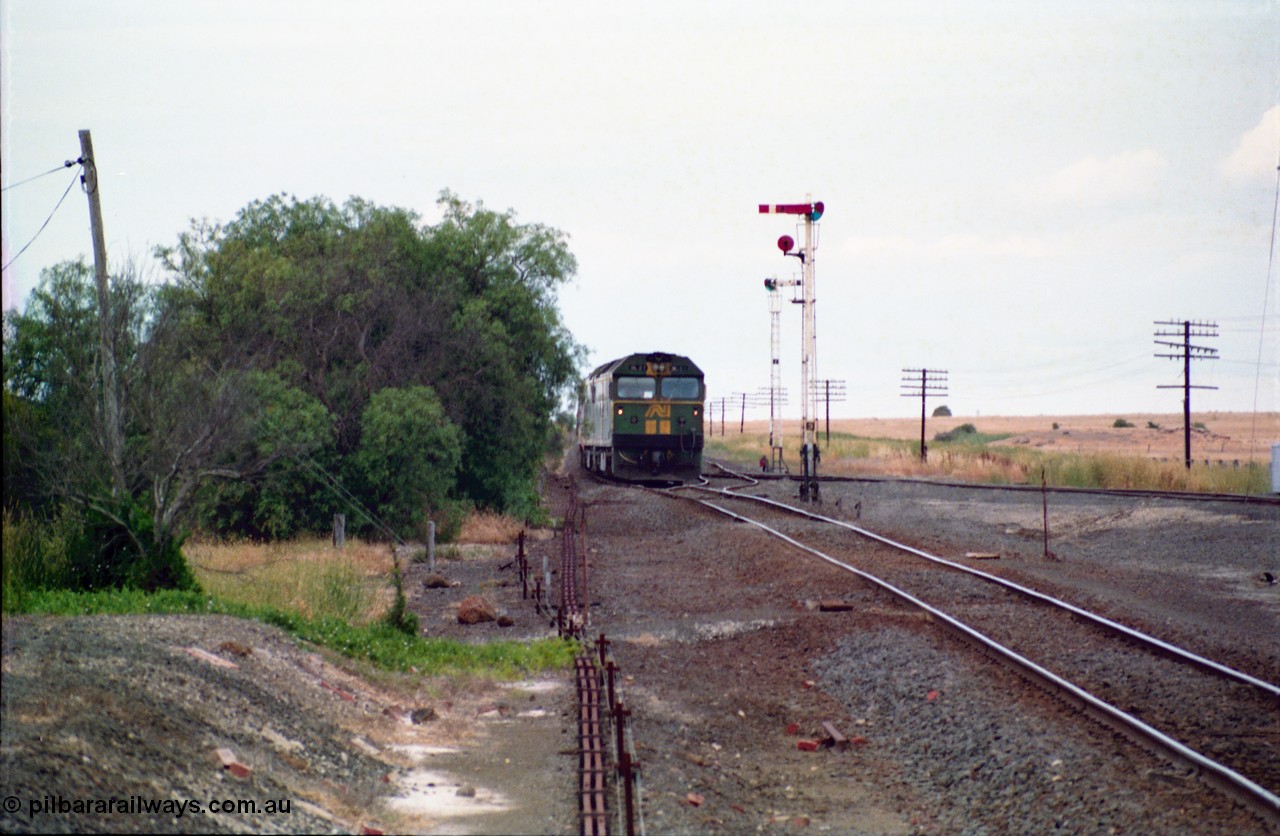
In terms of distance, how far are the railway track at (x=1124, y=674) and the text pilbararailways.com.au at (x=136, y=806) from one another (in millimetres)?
5681

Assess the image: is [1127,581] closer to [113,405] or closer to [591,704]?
[591,704]

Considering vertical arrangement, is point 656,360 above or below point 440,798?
above

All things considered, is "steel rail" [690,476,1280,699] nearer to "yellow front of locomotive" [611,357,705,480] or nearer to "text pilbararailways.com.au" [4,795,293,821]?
"text pilbararailways.com.au" [4,795,293,821]

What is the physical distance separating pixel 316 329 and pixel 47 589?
636 inches

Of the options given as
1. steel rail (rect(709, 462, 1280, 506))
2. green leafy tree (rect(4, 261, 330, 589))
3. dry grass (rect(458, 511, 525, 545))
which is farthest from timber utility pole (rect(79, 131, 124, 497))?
steel rail (rect(709, 462, 1280, 506))

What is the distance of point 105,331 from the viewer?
1447 cm

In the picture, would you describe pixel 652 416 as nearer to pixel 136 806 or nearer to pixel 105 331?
pixel 105 331

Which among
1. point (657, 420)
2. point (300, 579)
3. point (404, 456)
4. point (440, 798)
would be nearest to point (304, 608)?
point (300, 579)

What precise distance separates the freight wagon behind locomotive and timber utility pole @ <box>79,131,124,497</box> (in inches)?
788

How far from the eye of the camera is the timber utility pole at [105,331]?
1404cm

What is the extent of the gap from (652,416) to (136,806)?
Answer: 30330 millimetres

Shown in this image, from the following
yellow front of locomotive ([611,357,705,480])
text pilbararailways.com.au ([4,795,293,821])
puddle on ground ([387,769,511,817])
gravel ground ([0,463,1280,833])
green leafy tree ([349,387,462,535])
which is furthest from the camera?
yellow front of locomotive ([611,357,705,480])

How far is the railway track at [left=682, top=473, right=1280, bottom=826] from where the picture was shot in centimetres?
822

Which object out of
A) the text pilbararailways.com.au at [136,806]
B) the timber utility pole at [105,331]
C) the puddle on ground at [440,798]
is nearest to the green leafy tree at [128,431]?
the timber utility pole at [105,331]
